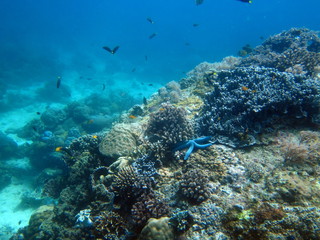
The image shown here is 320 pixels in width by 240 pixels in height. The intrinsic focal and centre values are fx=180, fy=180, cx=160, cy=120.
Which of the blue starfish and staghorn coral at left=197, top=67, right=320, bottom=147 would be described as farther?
staghorn coral at left=197, top=67, right=320, bottom=147

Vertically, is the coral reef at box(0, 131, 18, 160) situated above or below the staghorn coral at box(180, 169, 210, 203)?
above

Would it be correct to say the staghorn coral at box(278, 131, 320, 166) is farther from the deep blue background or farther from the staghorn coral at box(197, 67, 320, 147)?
the deep blue background

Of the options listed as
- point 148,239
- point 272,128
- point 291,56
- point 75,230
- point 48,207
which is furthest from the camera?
point 291,56

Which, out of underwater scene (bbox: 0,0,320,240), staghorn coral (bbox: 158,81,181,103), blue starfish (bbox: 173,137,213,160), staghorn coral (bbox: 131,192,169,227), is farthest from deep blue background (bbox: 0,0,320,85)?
staghorn coral (bbox: 131,192,169,227)

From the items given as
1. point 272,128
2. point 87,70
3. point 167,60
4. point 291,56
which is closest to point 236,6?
point 167,60

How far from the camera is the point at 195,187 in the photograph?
3.58 metres

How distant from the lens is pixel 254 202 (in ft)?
10.3

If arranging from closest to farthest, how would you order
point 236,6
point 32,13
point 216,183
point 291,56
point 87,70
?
point 216,183
point 291,56
point 87,70
point 32,13
point 236,6

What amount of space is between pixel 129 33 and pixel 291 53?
3189 inches

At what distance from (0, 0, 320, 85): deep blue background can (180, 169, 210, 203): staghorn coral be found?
2146 centimetres

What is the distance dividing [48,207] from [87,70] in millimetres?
38011

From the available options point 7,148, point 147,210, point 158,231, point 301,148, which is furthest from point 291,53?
point 7,148

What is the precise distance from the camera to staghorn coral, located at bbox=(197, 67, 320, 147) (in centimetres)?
489

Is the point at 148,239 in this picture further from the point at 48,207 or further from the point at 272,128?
the point at 48,207
